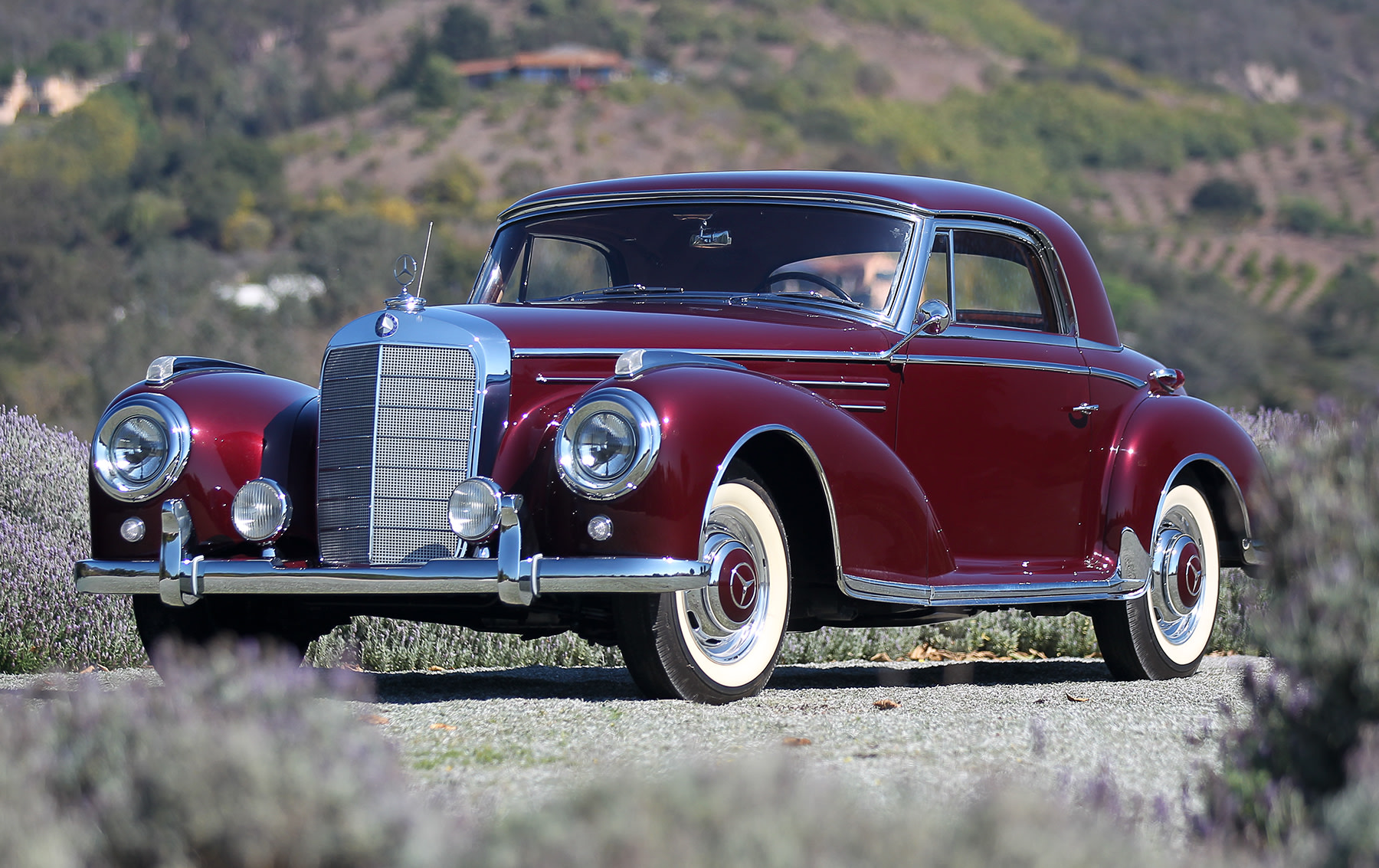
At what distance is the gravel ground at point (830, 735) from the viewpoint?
3.50m

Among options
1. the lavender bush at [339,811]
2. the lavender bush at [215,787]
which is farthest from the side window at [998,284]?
the lavender bush at [215,787]

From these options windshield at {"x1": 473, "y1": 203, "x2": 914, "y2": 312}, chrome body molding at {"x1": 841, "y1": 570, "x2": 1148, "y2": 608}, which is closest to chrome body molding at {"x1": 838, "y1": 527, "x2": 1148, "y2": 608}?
chrome body molding at {"x1": 841, "y1": 570, "x2": 1148, "y2": 608}

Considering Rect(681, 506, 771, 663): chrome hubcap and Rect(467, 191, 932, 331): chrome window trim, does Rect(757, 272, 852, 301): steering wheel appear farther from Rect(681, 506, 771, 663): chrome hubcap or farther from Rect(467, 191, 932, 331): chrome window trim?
Rect(681, 506, 771, 663): chrome hubcap

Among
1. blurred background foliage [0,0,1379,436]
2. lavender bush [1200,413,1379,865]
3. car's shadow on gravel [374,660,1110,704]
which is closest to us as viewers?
lavender bush [1200,413,1379,865]

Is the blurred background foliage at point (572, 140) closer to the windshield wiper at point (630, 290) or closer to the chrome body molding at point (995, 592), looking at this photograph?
the windshield wiper at point (630, 290)

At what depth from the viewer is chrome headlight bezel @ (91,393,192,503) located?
5.49 metres

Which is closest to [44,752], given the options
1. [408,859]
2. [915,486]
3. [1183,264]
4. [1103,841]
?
[408,859]

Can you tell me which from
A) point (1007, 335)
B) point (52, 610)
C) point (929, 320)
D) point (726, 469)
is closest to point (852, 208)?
point (929, 320)

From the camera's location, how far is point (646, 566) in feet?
15.3

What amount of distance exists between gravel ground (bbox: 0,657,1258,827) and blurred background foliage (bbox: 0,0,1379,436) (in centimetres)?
3888

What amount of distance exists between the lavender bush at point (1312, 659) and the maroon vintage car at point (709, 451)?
1.91 metres

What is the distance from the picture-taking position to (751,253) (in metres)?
6.25

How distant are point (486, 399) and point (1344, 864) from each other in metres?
3.35

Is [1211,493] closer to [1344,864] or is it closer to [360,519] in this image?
[360,519]
